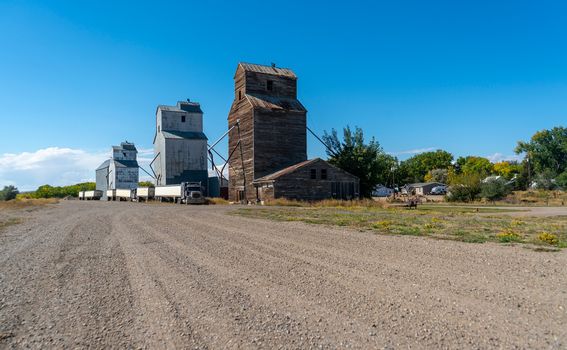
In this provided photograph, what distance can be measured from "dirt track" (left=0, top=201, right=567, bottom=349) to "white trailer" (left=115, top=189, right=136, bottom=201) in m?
53.9

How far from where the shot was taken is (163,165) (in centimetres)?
5725

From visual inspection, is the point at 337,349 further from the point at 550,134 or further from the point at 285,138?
the point at 550,134

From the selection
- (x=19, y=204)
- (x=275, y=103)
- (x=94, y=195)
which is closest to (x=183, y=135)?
(x=275, y=103)

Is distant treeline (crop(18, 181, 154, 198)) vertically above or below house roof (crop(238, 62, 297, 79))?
below

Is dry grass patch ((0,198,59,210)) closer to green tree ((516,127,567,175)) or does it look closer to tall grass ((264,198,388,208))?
tall grass ((264,198,388,208))

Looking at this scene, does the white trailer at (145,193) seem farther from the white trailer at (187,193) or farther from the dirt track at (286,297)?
the dirt track at (286,297)

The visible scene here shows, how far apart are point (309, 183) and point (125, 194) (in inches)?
1487

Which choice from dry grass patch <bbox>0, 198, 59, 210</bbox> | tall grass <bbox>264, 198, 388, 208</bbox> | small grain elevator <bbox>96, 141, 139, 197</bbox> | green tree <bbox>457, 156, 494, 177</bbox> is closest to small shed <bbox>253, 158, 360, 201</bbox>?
tall grass <bbox>264, 198, 388, 208</bbox>

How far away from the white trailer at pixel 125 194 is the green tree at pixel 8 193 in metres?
25.8

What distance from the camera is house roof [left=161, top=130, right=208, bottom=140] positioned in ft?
190

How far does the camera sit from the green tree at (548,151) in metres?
92.8

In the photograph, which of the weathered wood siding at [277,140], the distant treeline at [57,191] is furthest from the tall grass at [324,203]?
the distant treeline at [57,191]

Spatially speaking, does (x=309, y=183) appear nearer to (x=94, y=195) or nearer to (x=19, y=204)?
(x=19, y=204)

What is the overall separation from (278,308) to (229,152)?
4293cm
